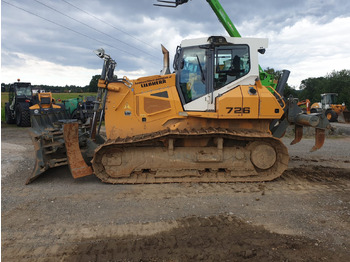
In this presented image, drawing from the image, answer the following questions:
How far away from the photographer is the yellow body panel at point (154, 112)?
19.5 ft

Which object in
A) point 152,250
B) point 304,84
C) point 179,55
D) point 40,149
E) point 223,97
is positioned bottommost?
point 152,250

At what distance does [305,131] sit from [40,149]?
1235cm

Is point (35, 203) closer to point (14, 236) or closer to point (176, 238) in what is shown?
point (14, 236)

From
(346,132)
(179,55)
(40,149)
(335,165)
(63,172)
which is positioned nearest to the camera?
(40,149)

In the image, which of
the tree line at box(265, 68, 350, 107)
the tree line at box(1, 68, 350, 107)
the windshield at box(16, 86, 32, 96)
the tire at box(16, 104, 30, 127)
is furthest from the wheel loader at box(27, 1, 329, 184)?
the tree line at box(265, 68, 350, 107)

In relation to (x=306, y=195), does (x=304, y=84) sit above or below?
above

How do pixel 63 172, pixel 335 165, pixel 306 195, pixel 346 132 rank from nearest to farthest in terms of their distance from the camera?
pixel 306 195 < pixel 63 172 < pixel 335 165 < pixel 346 132

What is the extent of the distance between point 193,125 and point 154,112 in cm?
95

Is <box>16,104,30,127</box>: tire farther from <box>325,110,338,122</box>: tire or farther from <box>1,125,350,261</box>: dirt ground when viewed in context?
<box>325,110,338,122</box>: tire

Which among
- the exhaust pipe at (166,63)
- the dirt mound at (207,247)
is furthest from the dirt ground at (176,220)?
the exhaust pipe at (166,63)

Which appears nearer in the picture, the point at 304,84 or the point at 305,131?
the point at 305,131

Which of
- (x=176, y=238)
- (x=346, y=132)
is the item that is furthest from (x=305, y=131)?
(x=176, y=238)

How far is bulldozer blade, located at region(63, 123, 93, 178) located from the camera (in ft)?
18.7

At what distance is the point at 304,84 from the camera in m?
51.4
